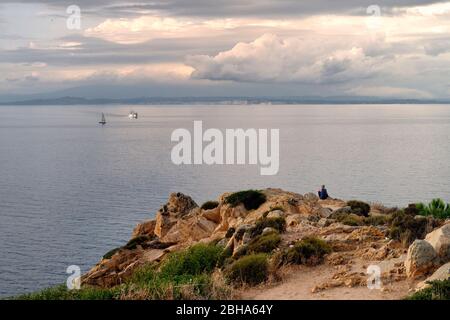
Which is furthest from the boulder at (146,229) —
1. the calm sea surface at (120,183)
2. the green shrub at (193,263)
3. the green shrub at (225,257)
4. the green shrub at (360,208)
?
the green shrub at (193,263)

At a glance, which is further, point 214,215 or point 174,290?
point 214,215

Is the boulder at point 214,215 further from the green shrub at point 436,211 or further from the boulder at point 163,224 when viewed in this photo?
the green shrub at point 436,211

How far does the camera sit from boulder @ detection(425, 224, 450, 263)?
17.1 metres

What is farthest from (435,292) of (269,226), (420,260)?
(269,226)

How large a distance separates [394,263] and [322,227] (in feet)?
22.9

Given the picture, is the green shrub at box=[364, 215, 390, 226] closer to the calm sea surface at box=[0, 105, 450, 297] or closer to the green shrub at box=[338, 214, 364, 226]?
the green shrub at box=[338, 214, 364, 226]

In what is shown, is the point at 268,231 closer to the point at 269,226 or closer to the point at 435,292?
the point at 269,226

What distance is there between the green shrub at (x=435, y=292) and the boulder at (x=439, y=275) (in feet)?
1.13

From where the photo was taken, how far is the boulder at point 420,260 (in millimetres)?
16953

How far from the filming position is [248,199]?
3600 centimetres

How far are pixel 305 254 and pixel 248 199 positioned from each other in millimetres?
16106

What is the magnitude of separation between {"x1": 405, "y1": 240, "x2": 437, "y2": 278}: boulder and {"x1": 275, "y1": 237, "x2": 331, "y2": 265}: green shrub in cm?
364

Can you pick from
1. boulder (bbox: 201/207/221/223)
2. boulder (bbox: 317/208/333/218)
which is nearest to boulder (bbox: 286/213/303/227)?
boulder (bbox: 317/208/333/218)

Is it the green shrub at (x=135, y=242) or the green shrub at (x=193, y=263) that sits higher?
the green shrub at (x=193, y=263)
